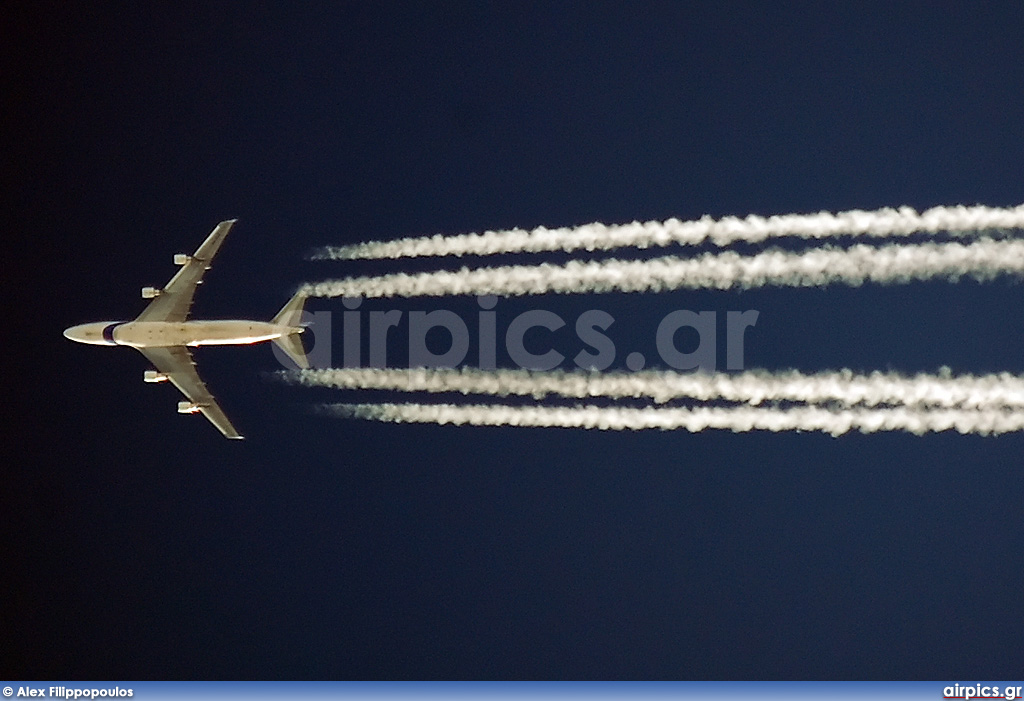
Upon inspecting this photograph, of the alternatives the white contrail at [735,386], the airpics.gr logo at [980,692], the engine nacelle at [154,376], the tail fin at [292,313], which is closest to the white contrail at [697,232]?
the tail fin at [292,313]

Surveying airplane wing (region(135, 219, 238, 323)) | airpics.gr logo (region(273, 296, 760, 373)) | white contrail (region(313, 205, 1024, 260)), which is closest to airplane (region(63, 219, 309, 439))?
airplane wing (region(135, 219, 238, 323))

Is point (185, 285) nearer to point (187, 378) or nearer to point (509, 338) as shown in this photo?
point (187, 378)

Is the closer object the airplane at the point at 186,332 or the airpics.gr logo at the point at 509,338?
the airpics.gr logo at the point at 509,338

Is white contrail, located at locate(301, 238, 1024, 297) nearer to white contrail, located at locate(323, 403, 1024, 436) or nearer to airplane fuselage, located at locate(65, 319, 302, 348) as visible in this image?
airplane fuselage, located at locate(65, 319, 302, 348)

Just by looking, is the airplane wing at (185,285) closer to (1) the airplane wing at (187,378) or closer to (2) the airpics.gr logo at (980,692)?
(1) the airplane wing at (187,378)

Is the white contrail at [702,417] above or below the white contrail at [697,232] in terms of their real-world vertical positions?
below

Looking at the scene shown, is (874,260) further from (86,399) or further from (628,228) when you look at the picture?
(86,399)

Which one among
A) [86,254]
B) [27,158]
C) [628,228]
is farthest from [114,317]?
[628,228]
